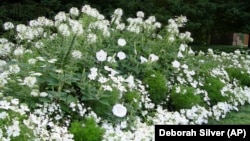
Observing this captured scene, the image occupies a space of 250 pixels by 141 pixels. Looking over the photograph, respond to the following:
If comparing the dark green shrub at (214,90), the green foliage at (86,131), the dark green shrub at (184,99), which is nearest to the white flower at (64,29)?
the green foliage at (86,131)

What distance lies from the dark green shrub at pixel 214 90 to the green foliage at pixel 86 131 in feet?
7.38

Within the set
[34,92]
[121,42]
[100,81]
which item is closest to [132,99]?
[100,81]

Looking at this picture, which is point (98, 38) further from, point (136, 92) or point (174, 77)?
point (174, 77)

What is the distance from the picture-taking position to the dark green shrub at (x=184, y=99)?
468 cm

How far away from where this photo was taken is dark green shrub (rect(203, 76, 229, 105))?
5.21 meters

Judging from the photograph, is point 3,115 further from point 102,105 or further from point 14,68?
point 102,105

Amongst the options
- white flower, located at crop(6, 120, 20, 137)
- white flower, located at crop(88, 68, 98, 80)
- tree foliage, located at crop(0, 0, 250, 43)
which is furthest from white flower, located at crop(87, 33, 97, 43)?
tree foliage, located at crop(0, 0, 250, 43)

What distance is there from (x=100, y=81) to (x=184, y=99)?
122cm

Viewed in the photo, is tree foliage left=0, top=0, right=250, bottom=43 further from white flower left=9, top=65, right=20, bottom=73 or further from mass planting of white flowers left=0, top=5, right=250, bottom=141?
white flower left=9, top=65, right=20, bottom=73

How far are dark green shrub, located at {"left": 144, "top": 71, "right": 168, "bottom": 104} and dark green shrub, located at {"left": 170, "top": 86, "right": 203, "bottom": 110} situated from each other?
116 millimetres

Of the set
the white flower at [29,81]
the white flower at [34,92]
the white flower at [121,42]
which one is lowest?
the white flower at [34,92]

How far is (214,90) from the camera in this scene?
5234mm
